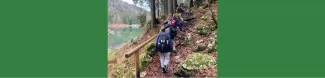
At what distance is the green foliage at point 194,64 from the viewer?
7.54 meters

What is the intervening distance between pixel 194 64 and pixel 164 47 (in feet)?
1.95

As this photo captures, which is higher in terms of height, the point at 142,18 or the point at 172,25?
the point at 142,18

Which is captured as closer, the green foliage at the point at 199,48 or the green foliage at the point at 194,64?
the green foliage at the point at 194,64

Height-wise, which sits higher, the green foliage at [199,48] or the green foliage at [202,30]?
the green foliage at [202,30]

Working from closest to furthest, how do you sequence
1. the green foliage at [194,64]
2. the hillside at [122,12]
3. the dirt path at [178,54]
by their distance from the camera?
the green foliage at [194,64] < the dirt path at [178,54] < the hillside at [122,12]

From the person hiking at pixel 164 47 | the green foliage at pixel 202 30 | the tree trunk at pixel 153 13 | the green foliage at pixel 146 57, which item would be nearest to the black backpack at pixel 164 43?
the person hiking at pixel 164 47

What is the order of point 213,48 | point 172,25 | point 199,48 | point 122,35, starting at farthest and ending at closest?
1. point 122,35
2. point 172,25
3. point 199,48
4. point 213,48

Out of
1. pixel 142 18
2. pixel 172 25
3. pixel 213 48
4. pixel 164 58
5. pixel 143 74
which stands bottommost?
pixel 143 74

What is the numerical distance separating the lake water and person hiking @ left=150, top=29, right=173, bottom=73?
49 cm

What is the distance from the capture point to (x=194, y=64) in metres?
7.59

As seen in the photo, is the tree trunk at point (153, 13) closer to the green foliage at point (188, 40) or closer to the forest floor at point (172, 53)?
the forest floor at point (172, 53)

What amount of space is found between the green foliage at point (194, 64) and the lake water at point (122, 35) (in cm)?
101

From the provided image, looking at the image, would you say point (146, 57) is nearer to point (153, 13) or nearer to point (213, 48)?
point (153, 13)

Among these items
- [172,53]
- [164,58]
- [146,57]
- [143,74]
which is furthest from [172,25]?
[143,74]
